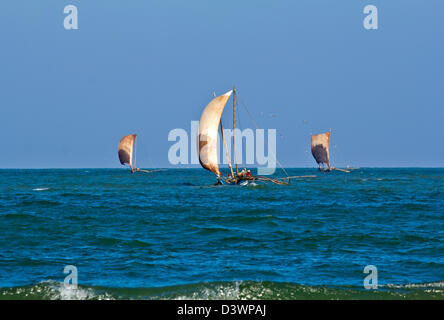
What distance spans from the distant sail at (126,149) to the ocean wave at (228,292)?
104 meters

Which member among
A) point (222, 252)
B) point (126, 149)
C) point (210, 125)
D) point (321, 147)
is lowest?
point (222, 252)

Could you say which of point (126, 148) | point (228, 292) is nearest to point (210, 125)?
point (228, 292)

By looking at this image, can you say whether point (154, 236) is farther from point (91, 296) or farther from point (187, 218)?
point (91, 296)

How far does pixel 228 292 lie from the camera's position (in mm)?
14219

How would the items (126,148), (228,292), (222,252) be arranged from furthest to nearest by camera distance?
(126,148), (222,252), (228,292)

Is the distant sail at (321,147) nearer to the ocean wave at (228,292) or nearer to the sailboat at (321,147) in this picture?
the sailboat at (321,147)

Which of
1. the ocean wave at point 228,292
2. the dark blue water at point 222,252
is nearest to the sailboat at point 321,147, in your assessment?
the dark blue water at point 222,252

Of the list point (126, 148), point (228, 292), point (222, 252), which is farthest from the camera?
point (126, 148)

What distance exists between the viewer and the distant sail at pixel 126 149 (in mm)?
116875

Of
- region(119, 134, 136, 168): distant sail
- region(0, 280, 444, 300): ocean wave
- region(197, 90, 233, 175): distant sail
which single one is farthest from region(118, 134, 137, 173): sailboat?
region(0, 280, 444, 300): ocean wave

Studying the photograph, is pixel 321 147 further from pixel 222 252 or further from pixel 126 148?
pixel 222 252

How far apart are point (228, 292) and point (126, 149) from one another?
10622 cm

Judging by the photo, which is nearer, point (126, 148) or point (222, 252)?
point (222, 252)

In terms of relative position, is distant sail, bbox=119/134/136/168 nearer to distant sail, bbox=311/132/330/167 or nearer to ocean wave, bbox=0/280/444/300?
distant sail, bbox=311/132/330/167
